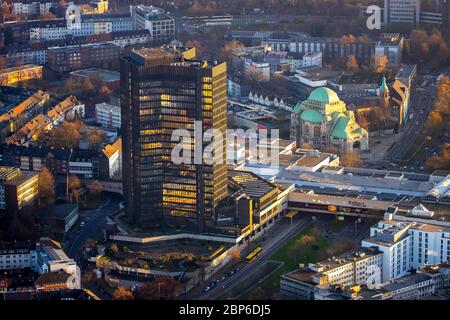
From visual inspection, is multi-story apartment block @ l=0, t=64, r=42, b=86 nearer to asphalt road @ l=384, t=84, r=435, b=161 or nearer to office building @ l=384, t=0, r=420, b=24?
asphalt road @ l=384, t=84, r=435, b=161

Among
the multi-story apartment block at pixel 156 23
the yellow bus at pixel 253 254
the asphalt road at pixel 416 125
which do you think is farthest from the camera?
the multi-story apartment block at pixel 156 23

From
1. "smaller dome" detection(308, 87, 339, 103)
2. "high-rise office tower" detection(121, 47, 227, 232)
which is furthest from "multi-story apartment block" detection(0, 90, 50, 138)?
"high-rise office tower" detection(121, 47, 227, 232)

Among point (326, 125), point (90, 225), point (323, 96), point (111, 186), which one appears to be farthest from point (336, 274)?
point (323, 96)

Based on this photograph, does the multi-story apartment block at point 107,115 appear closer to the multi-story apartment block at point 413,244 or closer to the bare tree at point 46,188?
the bare tree at point 46,188

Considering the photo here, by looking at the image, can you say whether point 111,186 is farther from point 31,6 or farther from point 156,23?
point 31,6

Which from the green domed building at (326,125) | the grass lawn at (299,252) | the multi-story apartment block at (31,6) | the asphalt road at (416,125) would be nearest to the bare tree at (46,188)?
the grass lawn at (299,252)

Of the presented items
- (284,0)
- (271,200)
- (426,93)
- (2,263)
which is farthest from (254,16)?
A: (2,263)

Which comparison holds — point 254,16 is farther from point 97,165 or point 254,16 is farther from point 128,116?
point 128,116
